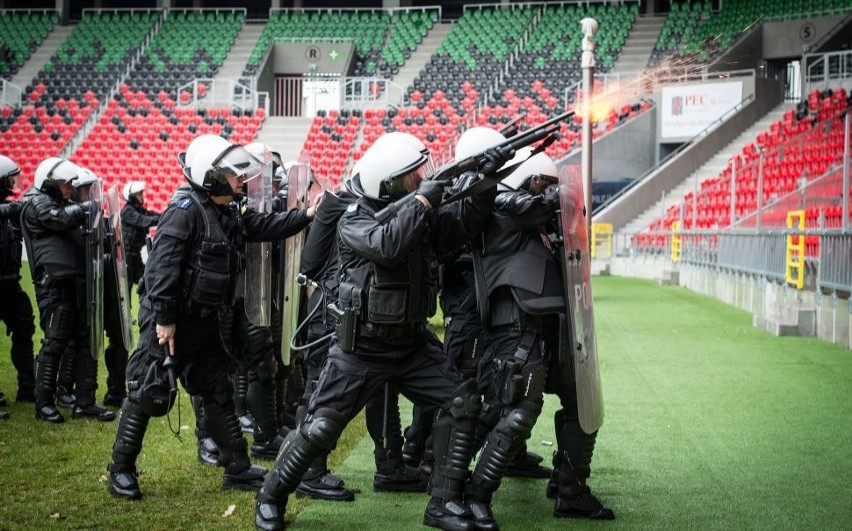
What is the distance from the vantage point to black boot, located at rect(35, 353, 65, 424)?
7.32 m

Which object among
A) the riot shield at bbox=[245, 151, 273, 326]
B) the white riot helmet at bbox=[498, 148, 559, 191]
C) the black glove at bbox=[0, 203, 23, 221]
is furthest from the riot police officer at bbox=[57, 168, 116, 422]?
the white riot helmet at bbox=[498, 148, 559, 191]

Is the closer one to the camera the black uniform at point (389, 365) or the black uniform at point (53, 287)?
the black uniform at point (389, 365)

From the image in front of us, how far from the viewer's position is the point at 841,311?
11008mm

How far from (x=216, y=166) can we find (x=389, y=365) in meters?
1.42

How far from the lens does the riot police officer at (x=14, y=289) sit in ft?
24.9

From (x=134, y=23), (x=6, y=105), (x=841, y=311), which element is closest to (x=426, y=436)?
(x=841, y=311)

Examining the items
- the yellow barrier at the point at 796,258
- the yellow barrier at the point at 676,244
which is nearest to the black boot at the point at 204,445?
the yellow barrier at the point at 796,258

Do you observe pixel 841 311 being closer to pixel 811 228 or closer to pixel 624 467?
pixel 811 228

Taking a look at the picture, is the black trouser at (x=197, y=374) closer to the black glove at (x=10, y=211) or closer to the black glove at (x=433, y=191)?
the black glove at (x=433, y=191)

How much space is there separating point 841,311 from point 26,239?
779 centimetres

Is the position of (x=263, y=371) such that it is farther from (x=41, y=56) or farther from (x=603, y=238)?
(x=41, y=56)

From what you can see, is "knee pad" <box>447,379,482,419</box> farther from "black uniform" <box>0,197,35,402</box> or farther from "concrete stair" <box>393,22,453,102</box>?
"concrete stair" <box>393,22,453,102</box>

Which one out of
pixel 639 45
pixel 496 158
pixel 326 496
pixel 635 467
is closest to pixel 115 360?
pixel 326 496

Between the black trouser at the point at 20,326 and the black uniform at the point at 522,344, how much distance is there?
4397 mm
